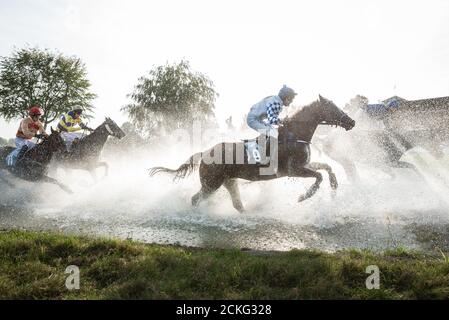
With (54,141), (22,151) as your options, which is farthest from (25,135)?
(54,141)

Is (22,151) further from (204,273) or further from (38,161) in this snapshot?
(204,273)

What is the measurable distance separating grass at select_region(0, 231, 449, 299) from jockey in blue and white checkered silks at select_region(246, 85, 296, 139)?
3.98 m

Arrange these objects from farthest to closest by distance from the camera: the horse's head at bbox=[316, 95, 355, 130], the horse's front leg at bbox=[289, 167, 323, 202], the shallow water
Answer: the horse's head at bbox=[316, 95, 355, 130]
the horse's front leg at bbox=[289, 167, 323, 202]
the shallow water

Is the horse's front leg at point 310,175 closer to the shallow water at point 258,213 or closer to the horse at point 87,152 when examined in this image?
the shallow water at point 258,213

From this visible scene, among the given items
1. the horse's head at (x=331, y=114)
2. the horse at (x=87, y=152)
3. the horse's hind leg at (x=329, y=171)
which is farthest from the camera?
the horse at (x=87, y=152)

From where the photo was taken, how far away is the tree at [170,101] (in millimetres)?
32969

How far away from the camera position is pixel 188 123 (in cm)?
3306

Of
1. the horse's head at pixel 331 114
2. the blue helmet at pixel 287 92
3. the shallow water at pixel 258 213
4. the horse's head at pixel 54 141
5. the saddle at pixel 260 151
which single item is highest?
the blue helmet at pixel 287 92

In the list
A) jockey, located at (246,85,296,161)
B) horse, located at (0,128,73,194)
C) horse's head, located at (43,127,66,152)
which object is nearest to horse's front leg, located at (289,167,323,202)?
jockey, located at (246,85,296,161)

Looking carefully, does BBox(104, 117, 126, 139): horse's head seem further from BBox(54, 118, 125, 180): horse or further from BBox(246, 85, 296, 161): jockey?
BBox(246, 85, 296, 161): jockey

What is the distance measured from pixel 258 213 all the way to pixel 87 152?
24.0 feet

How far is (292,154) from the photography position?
28.3 feet

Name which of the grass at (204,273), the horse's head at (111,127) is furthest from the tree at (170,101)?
the grass at (204,273)

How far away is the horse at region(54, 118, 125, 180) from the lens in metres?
12.7
